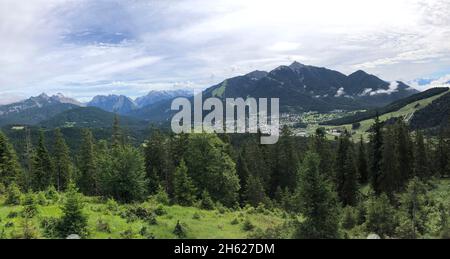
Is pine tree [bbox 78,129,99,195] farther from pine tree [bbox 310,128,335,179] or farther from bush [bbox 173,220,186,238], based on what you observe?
bush [bbox 173,220,186,238]

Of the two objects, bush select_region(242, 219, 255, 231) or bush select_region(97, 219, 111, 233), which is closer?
bush select_region(97, 219, 111, 233)

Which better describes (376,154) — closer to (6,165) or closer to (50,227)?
(50,227)

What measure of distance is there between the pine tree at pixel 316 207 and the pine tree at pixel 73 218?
42.8 ft

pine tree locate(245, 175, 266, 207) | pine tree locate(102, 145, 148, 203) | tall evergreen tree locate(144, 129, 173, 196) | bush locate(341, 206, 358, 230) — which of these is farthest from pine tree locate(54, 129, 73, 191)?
bush locate(341, 206, 358, 230)

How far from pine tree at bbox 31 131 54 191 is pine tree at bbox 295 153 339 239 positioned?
59925mm

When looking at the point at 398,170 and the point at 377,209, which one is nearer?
the point at 377,209

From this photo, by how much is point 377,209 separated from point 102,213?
20806mm

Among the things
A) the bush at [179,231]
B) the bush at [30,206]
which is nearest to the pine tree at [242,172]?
the bush at [179,231]

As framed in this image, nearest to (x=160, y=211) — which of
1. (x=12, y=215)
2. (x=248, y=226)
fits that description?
(x=248, y=226)

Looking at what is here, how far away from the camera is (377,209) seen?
90.2 feet

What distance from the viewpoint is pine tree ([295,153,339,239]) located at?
22891 millimetres

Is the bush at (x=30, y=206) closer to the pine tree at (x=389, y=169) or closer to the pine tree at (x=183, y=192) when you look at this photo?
the pine tree at (x=183, y=192)
